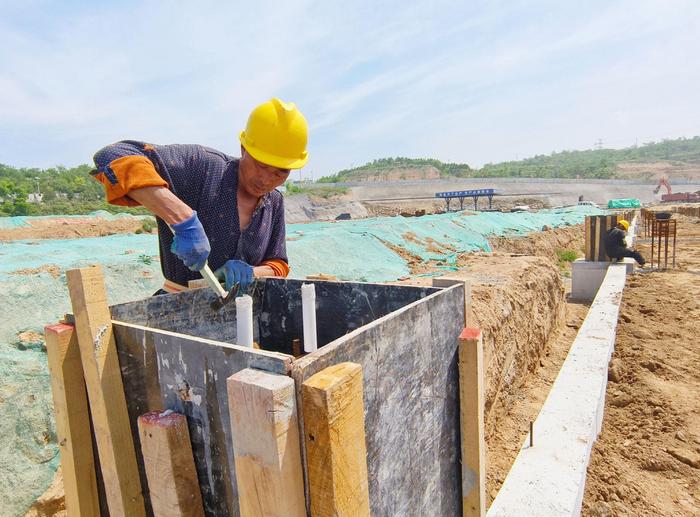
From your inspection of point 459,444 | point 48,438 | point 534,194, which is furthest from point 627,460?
point 534,194

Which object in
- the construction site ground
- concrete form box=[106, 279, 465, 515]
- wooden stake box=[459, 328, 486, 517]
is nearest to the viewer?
concrete form box=[106, 279, 465, 515]

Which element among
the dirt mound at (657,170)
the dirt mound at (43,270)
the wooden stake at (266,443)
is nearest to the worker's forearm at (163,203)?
the wooden stake at (266,443)

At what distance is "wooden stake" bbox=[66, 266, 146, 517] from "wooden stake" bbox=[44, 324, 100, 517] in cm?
8

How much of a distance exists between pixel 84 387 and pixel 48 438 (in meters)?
2.43

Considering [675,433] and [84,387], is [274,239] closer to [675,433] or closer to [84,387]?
[84,387]

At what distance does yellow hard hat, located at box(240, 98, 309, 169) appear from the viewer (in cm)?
199

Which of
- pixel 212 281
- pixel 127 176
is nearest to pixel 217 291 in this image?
pixel 212 281

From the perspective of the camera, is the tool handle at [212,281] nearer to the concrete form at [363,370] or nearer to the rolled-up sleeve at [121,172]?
the concrete form at [363,370]

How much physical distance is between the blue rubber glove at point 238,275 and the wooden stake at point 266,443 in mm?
1178

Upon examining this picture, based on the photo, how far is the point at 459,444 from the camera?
178cm

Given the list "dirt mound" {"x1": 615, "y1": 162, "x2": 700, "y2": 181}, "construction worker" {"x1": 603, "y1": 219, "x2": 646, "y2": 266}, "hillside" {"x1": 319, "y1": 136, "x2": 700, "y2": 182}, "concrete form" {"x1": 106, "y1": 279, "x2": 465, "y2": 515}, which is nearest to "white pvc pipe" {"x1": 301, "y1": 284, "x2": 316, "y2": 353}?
"concrete form" {"x1": 106, "y1": 279, "x2": 465, "y2": 515}

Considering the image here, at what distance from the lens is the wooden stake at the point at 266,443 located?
0.88m

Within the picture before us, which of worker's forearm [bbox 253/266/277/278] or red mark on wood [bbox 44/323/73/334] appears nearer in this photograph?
red mark on wood [bbox 44/323/73/334]

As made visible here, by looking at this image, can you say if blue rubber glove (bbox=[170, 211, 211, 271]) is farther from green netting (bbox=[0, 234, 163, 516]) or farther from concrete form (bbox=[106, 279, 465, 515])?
green netting (bbox=[0, 234, 163, 516])
